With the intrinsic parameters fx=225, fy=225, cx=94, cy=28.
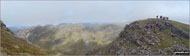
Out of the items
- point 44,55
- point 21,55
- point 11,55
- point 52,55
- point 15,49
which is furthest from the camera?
point 52,55

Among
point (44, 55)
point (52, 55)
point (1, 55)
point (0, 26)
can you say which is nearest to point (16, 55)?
point (1, 55)

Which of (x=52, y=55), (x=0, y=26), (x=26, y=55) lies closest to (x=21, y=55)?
(x=26, y=55)

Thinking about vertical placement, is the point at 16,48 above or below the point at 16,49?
above

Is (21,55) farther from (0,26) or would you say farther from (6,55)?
(0,26)

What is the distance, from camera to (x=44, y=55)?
445 ft

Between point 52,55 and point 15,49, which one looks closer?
point 15,49

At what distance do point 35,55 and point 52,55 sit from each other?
18.4m

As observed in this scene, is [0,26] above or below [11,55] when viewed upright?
above

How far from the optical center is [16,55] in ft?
364

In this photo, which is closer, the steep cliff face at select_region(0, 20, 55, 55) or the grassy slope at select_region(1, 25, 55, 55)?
the steep cliff face at select_region(0, 20, 55, 55)

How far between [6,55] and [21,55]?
1211cm

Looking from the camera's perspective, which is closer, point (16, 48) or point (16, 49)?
point (16, 49)

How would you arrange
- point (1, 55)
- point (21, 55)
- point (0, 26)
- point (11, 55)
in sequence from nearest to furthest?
1. point (1, 55)
2. point (11, 55)
3. point (21, 55)
4. point (0, 26)

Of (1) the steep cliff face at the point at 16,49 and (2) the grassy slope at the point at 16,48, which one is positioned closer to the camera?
(1) the steep cliff face at the point at 16,49
